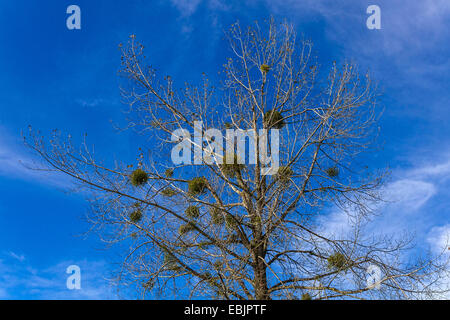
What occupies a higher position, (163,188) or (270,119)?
(270,119)

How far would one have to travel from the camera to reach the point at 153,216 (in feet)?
23.3

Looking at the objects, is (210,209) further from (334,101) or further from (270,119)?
(334,101)
